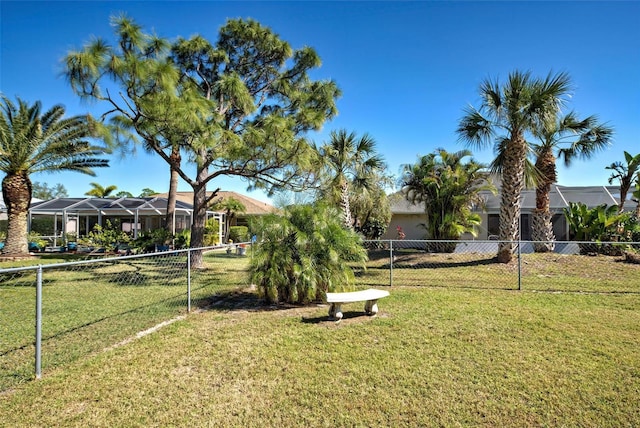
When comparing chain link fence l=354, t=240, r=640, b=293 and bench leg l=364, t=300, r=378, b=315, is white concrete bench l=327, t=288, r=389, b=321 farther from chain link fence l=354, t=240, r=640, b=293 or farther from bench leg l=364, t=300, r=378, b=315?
chain link fence l=354, t=240, r=640, b=293

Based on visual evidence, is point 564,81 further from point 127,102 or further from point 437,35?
point 127,102

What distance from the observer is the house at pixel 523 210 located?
60.8 ft

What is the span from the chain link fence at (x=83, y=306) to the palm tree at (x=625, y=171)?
1657cm

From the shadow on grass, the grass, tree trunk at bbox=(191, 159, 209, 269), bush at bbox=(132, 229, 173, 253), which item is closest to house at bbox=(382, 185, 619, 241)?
tree trunk at bbox=(191, 159, 209, 269)

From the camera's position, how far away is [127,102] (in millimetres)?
8961

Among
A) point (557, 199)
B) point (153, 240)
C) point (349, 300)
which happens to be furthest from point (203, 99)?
point (557, 199)

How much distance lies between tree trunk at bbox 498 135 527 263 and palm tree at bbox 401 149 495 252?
1909 millimetres

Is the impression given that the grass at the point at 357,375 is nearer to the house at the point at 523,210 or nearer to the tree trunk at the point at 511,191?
the tree trunk at the point at 511,191

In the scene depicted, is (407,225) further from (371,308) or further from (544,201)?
(371,308)

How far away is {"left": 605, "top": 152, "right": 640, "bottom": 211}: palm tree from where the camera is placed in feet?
49.3

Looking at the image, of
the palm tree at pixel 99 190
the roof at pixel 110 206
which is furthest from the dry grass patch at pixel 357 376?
the palm tree at pixel 99 190

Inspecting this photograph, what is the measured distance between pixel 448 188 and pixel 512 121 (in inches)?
145

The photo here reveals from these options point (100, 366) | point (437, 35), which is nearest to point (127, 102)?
point (100, 366)

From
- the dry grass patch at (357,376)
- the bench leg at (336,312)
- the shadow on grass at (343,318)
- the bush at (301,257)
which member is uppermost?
the bush at (301,257)
